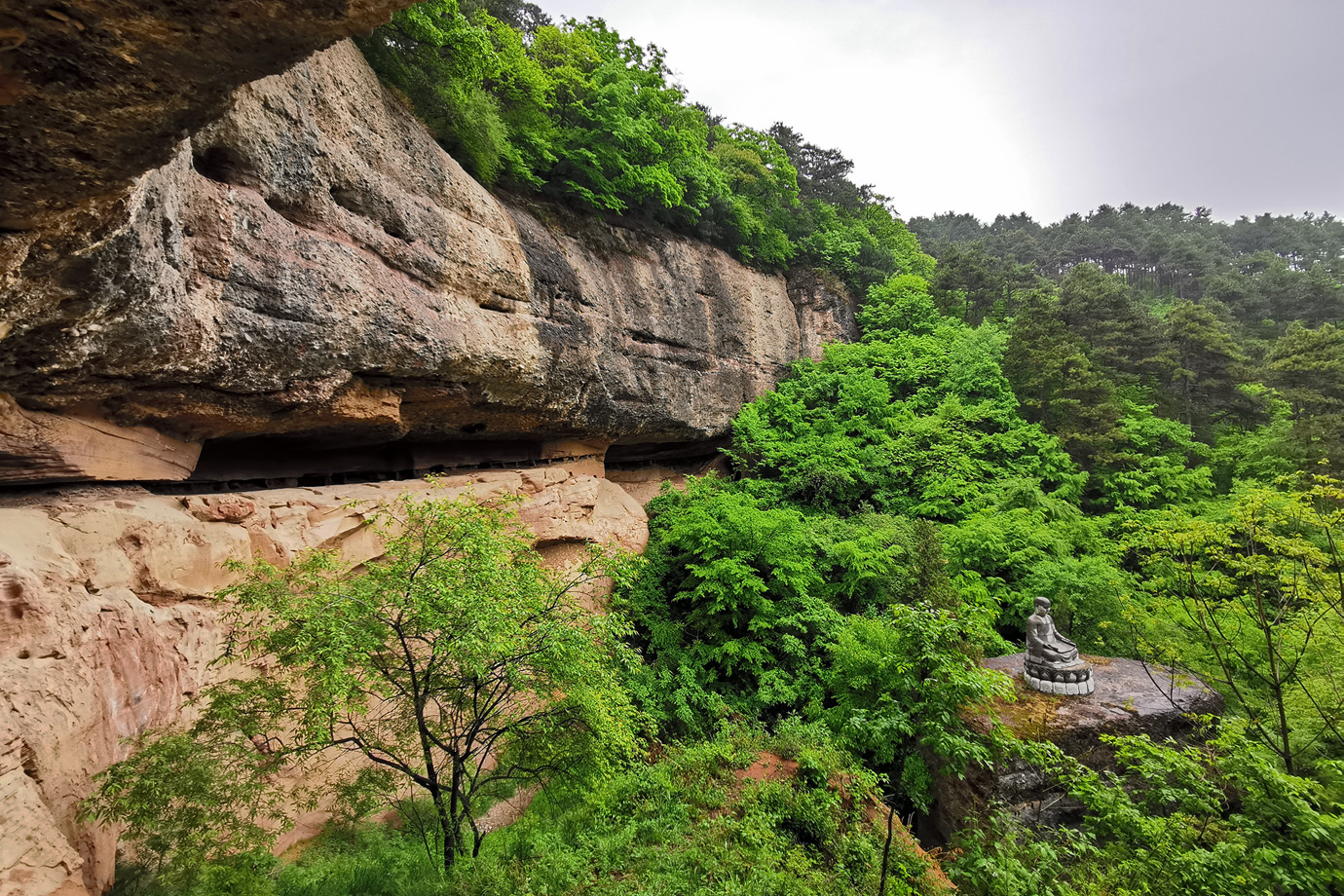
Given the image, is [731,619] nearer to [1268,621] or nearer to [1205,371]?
[1268,621]

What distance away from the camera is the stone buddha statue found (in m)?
8.62

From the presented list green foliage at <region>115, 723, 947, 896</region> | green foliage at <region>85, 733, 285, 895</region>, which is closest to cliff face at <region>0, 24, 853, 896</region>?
green foliage at <region>85, 733, 285, 895</region>

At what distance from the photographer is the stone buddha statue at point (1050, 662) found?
8.62 m

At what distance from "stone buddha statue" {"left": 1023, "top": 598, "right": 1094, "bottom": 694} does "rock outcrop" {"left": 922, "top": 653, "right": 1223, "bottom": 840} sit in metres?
0.16

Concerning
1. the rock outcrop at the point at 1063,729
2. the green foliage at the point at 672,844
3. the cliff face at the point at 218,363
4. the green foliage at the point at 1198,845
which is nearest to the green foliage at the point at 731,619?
the green foliage at the point at 672,844

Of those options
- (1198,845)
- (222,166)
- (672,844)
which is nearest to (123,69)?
(222,166)

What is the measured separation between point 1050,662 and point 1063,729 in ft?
3.70

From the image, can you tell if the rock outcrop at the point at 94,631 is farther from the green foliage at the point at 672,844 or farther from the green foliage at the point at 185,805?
the green foliage at the point at 672,844

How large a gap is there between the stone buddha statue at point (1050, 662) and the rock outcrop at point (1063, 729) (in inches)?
6.3

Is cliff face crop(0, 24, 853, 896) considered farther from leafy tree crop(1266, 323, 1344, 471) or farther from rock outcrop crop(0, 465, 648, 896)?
leafy tree crop(1266, 323, 1344, 471)

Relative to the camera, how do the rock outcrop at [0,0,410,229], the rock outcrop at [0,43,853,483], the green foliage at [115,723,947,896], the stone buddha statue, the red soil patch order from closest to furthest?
the rock outcrop at [0,0,410,229]
the rock outcrop at [0,43,853,483]
the green foliage at [115,723,947,896]
the red soil patch
the stone buddha statue

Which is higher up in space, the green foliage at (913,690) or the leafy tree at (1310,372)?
the leafy tree at (1310,372)

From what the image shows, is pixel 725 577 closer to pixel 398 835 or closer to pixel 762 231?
pixel 398 835

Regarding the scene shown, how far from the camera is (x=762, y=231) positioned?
1823 cm
